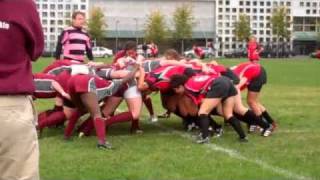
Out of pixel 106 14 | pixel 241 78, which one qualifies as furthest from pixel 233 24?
pixel 241 78

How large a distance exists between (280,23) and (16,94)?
10562cm

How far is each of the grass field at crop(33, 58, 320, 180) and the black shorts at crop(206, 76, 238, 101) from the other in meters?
0.68

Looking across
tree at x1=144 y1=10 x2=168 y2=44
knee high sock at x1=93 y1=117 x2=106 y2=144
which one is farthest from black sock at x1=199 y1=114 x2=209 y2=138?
tree at x1=144 y1=10 x2=168 y2=44

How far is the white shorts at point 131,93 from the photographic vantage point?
425 inches

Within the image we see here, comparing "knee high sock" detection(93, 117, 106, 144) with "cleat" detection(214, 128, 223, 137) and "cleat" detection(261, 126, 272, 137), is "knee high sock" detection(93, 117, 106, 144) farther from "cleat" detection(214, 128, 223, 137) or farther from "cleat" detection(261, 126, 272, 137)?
"cleat" detection(261, 126, 272, 137)

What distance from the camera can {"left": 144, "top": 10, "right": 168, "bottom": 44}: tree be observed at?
101500 millimetres

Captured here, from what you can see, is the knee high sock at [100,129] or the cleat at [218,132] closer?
the knee high sock at [100,129]

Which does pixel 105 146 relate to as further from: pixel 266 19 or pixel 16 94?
pixel 266 19

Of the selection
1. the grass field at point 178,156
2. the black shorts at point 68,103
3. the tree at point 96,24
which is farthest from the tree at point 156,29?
the black shorts at point 68,103

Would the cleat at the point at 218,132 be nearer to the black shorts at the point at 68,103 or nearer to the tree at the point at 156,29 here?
the black shorts at the point at 68,103

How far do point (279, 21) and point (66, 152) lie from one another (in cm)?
10055

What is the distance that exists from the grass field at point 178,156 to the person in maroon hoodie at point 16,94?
318 cm

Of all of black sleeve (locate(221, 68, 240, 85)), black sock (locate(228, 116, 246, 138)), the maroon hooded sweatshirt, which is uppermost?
the maroon hooded sweatshirt

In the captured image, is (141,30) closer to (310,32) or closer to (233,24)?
(233,24)
